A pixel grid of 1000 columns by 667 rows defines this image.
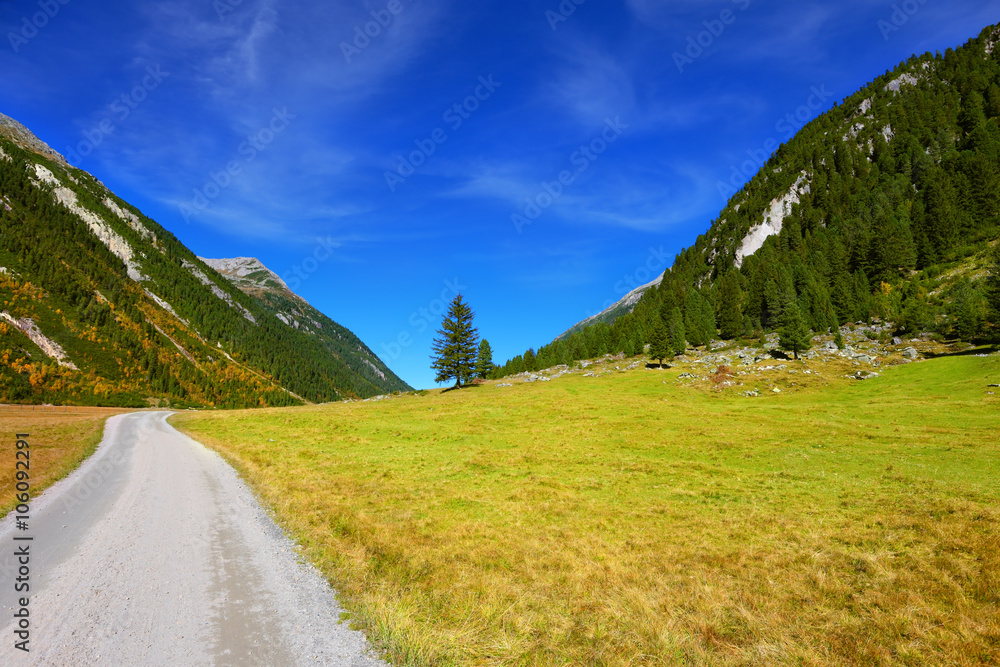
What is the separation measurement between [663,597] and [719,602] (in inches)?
44.3

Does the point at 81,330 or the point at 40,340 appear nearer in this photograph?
the point at 40,340

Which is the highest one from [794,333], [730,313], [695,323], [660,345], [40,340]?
[40,340]

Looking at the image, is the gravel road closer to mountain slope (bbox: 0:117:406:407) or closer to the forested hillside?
the forested hillside

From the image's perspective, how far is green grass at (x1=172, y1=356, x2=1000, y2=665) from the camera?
7023mm

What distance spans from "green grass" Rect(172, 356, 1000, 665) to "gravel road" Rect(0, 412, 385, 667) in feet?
2.84

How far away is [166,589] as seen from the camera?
806 cm

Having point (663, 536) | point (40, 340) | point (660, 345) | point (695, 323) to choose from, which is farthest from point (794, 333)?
point (40, 340)

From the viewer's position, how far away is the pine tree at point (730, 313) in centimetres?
9644

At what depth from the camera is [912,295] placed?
242 ft

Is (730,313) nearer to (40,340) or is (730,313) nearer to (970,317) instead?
(970,317)

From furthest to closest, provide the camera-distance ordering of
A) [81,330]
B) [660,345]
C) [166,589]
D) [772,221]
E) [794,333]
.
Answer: [772,221], [81,330], [660,345], [794,333], [166,589]

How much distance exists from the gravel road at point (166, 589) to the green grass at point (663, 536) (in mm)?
866

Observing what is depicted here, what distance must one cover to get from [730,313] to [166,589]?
361 feet

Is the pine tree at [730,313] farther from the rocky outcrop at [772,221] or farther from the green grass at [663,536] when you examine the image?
the green grass at [663,536]
